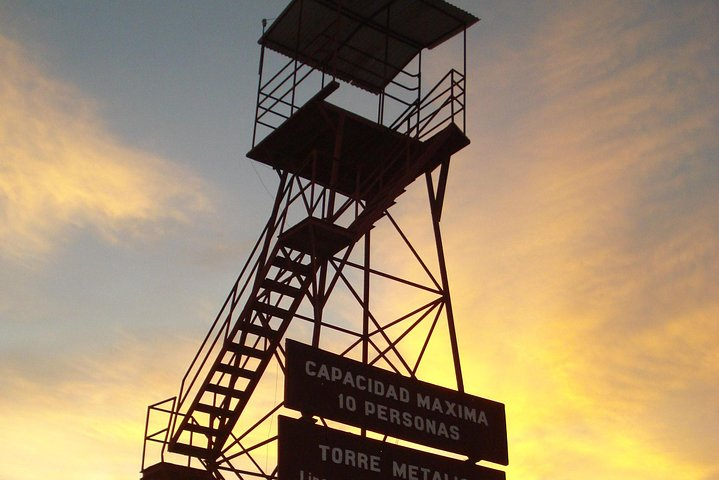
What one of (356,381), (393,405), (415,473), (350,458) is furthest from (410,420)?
(350,458)

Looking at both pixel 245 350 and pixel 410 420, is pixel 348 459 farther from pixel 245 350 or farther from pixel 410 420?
pixel 245 350

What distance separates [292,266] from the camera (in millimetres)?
28141

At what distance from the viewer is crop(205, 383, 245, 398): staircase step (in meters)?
28.2

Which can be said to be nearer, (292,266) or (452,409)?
(452,409)

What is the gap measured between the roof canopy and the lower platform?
34.1ft

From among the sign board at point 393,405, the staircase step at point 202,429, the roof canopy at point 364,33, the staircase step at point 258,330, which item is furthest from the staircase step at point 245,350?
the roof canopy at point 364,33

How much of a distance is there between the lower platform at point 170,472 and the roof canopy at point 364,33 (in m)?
10.4

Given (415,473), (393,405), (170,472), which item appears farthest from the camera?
(170,472)

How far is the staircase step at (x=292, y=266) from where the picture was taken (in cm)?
2803

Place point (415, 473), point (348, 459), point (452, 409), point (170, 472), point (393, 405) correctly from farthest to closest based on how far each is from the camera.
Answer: point (170, 472)
point (452, 409)
point (393, 405)
point (415, 473)
point (348, 459)

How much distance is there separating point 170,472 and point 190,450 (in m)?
1.06

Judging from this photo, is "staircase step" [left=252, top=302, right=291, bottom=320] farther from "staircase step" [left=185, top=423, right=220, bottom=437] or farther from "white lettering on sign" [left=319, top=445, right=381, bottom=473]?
"white lettering on sign" [left=319, top=445, right=381, bottom=473]

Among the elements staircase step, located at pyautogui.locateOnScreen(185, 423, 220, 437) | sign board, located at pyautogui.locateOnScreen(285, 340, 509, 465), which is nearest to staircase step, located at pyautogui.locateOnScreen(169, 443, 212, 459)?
staircase step, located at pyautogui.locateOnScreen(185, 423, 220, 437)

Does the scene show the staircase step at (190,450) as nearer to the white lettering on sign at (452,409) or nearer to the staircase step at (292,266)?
the staircase step at (292,266)
